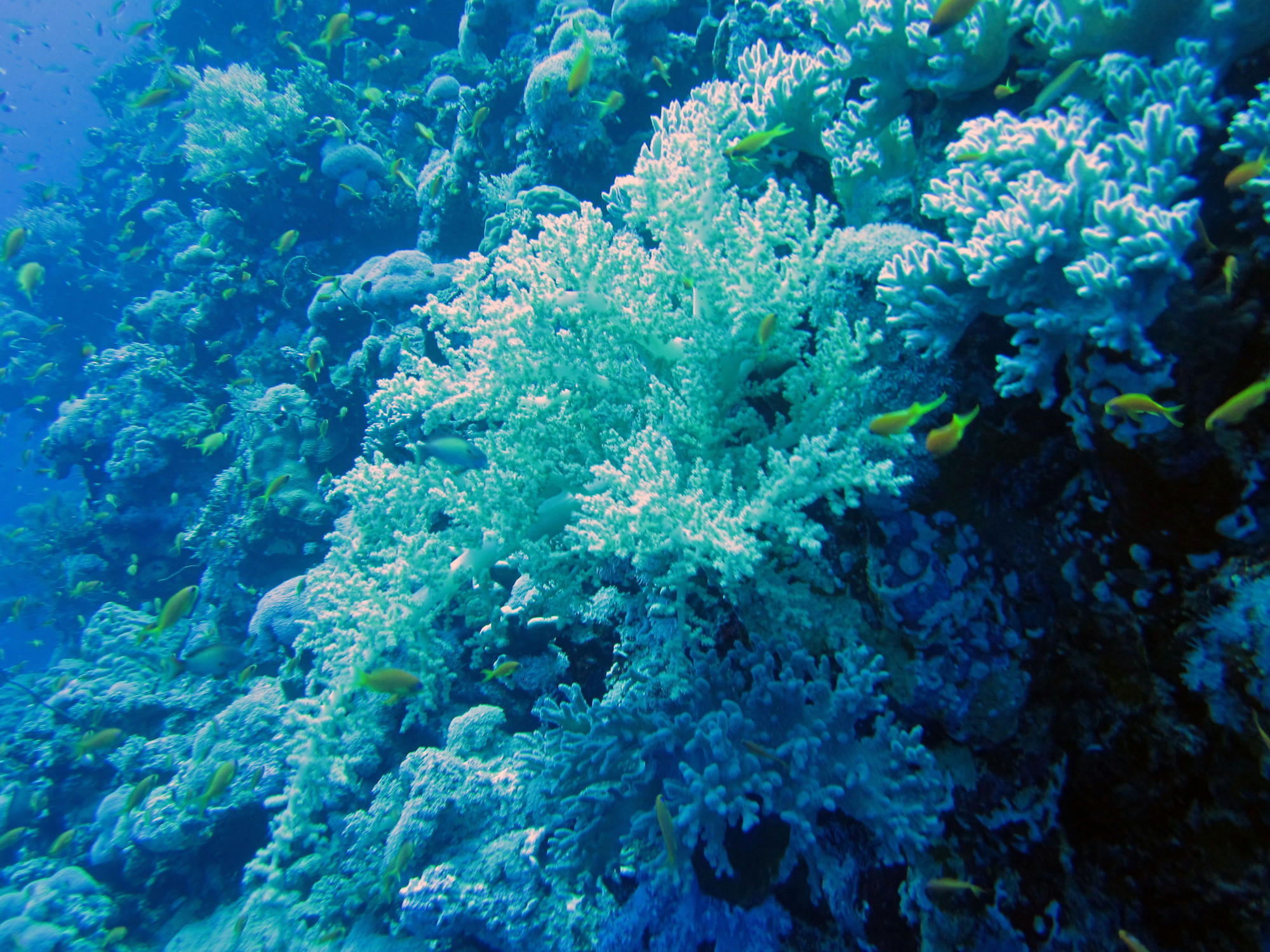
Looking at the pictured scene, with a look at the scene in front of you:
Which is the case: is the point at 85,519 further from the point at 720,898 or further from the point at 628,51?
the point at 720,898

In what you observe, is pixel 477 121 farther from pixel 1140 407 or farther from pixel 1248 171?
pixel 1140 407

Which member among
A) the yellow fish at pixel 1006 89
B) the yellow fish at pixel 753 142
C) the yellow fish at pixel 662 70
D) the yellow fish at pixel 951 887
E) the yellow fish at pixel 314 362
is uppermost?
the yellow fish at pixel 662 70

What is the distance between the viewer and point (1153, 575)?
1.83 meters

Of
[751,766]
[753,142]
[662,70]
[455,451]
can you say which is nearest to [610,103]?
[662,70]

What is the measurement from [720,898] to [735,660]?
3.25ft

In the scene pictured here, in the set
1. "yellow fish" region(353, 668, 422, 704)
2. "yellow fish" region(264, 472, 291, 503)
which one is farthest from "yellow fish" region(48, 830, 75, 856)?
"yellow fish" region(353, 668, 422, 704)

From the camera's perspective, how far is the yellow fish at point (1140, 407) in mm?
1671

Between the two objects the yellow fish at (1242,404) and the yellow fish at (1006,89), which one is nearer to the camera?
the yellow fish at (1242,404)

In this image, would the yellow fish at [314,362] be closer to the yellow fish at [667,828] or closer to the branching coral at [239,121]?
the branching coral at [239,121]

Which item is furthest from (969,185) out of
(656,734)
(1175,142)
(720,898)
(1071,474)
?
(720,898)

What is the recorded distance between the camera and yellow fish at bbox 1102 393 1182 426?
167 centimetres

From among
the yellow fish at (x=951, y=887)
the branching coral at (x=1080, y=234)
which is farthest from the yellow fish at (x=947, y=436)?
the yellow fish at (x=951, y=887)

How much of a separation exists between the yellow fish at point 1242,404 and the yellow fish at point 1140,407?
92 mm

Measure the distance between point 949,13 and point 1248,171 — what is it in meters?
1.26
